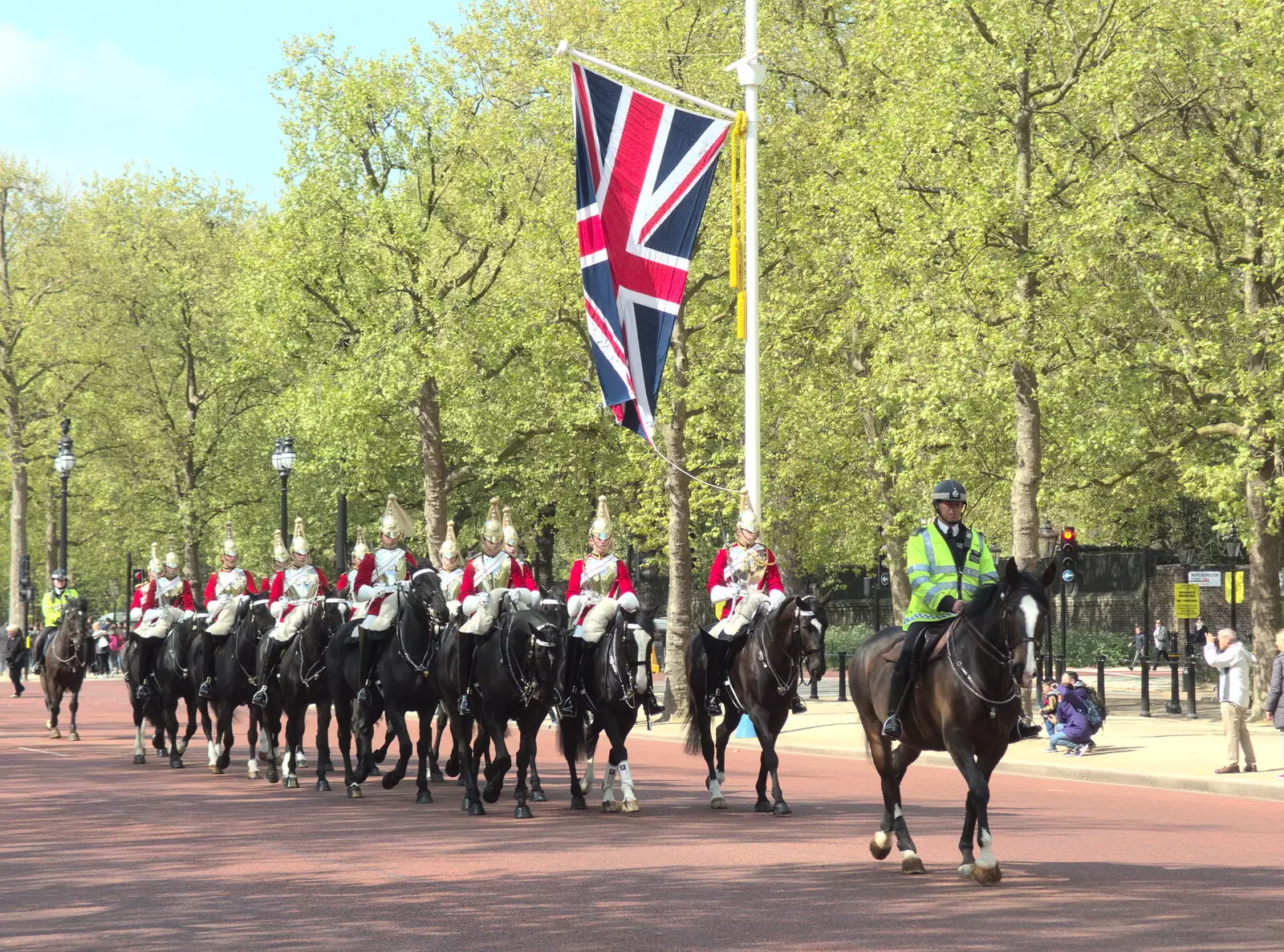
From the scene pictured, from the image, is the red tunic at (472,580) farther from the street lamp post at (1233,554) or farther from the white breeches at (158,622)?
the street lamp post at (1233,554)

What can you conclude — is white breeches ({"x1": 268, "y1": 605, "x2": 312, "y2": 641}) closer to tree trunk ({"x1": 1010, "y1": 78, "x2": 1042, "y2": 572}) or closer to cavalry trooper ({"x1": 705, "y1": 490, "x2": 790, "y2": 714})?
cavalry trooper ({"x1": 705, "y1": 490, "x2": 790, "y2": 714})

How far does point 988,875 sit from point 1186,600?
63.9 feet

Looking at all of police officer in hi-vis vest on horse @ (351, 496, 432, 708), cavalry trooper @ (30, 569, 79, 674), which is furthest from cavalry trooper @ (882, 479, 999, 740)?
cavalry trooper @ (30, 569, 79, 674)

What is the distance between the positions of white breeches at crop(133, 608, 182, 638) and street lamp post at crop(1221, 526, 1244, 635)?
54.2 ft

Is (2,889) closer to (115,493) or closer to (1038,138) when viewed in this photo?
(1038,138)

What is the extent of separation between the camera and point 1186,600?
95.2ft

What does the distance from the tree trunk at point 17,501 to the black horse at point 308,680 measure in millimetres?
40812

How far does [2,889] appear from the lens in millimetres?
11195

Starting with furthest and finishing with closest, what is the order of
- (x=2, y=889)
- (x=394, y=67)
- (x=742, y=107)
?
(x=394, y=67)
(x=742, y=107)
(x=2, y=889)

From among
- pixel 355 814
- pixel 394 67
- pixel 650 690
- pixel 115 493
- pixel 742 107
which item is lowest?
pixel 355 814

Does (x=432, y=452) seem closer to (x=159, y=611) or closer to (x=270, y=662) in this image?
(x=159, y=611)

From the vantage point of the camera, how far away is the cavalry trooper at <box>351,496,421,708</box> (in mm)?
17828

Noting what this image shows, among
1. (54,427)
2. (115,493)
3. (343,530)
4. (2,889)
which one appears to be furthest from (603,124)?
(54,427)

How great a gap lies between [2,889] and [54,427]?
170ft
